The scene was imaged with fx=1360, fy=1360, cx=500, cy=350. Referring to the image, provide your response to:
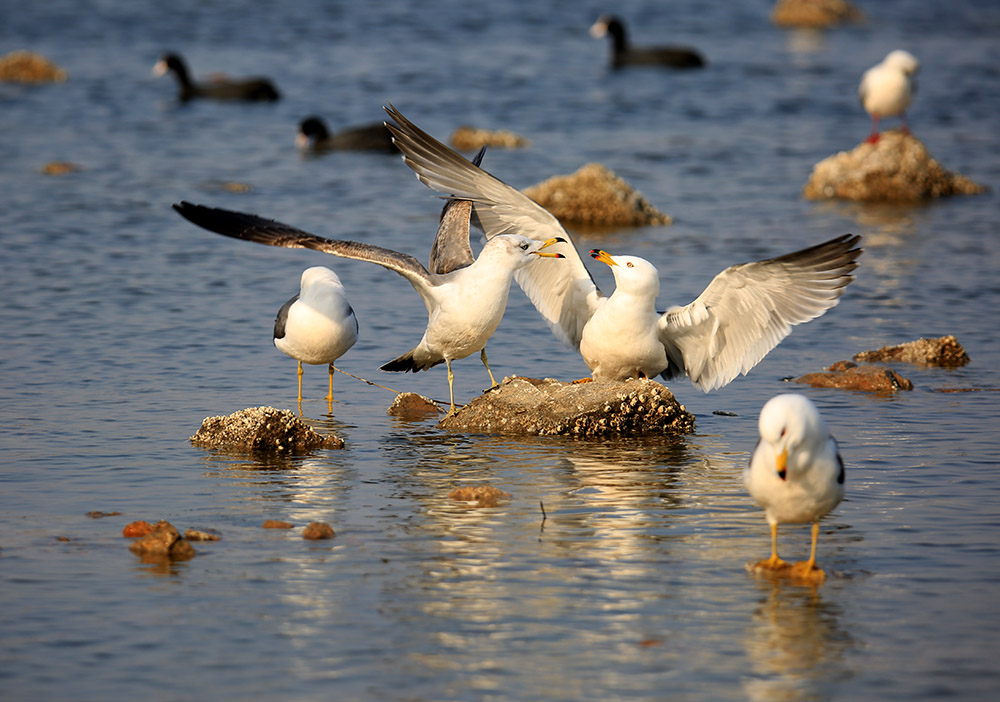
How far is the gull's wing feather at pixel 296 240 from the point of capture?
27.9ft

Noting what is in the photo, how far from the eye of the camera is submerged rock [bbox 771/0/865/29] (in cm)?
3672

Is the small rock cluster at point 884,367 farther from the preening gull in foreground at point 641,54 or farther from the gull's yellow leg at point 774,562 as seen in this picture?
the preening gull in foreground at point 641,54

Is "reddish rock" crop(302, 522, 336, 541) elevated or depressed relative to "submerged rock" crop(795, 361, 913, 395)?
depressed

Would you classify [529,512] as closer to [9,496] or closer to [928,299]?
[9,496]

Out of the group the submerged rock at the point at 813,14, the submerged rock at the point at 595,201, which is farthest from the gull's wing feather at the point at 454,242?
the submerged rock at the point at 813,14

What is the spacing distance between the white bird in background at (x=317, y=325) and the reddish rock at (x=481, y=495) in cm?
214

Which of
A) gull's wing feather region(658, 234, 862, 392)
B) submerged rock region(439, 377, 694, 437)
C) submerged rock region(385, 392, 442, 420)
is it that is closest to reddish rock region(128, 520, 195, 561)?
submerged rock region(439, 377, 694, 437)

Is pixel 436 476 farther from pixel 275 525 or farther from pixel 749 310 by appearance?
pixel 749 310

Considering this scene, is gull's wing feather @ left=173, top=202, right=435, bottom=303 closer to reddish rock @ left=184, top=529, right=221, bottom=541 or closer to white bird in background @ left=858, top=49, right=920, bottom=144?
reddish rock @ left=184, top=529, right=221, bottom=541

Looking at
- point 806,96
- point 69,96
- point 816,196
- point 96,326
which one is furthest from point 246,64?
point 96,326

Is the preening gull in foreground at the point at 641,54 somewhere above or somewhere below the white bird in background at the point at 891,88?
above

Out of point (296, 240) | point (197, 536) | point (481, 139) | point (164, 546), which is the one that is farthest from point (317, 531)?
point (481, 139)

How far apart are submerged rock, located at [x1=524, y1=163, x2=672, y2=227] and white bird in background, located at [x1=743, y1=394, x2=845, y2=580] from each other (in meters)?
9.52

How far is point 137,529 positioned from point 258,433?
160 cm
